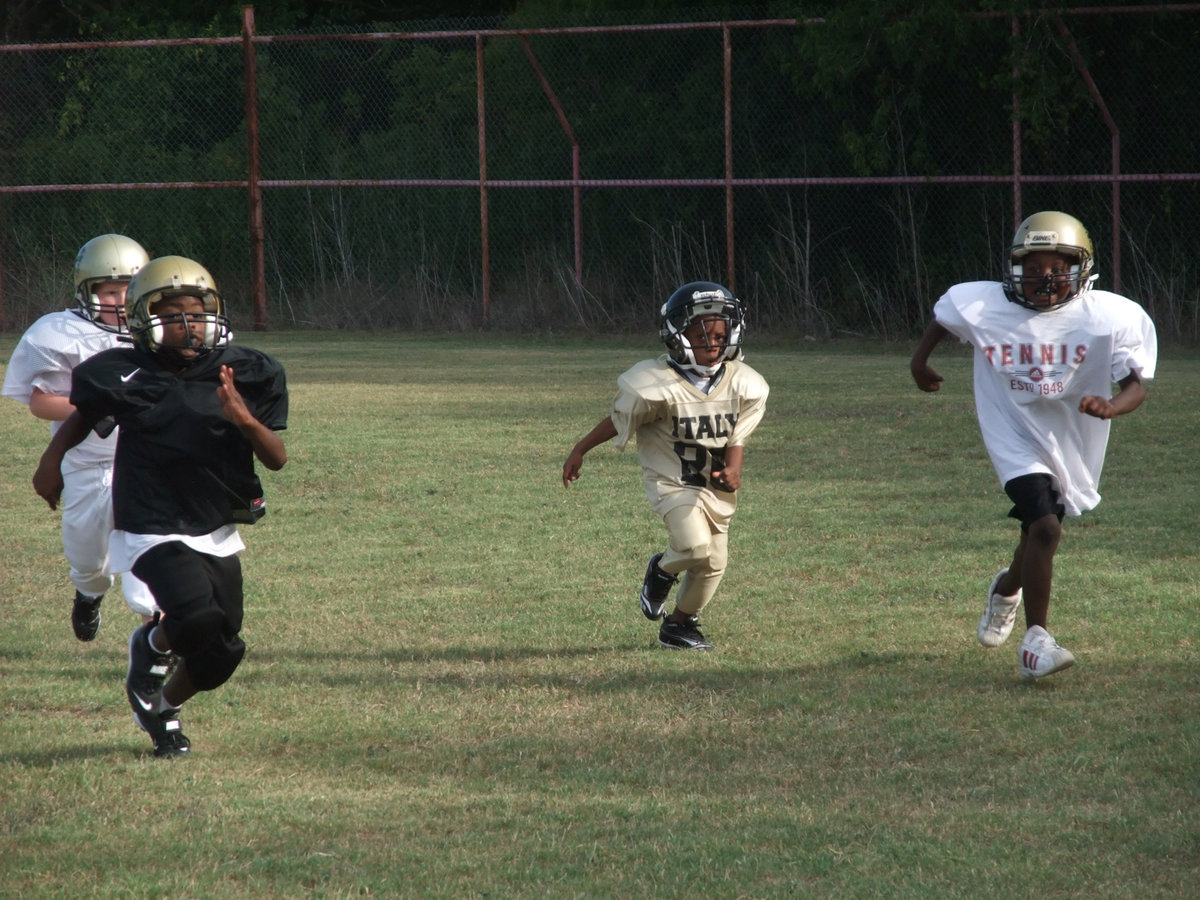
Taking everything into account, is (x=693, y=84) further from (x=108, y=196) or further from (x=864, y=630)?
(x=864, y=630)

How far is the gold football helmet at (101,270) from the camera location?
5.61 m

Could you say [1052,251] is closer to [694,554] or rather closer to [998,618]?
[998,618]

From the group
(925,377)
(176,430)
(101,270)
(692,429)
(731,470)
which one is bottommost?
(731,470)

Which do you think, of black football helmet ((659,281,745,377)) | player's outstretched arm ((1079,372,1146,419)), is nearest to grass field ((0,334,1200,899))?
player's outstretched arm ((1079,372,1146,419))

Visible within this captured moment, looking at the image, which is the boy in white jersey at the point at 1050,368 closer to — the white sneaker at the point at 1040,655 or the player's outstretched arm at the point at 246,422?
the white sneaker at the point at 1040,655

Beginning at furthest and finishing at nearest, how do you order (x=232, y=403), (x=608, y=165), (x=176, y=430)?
(x=608, y=165) < (x=176, y=430) < (x=232, y=403)

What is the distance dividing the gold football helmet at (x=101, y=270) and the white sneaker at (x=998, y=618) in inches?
128

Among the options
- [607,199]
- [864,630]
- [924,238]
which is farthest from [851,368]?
[864,630]

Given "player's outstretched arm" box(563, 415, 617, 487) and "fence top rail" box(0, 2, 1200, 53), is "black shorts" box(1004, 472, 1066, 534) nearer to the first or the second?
"player's outstretched arm" box(563, 415, 617, 487)

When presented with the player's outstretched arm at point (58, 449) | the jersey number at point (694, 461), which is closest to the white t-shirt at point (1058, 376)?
the jersey number at point (694, 461)

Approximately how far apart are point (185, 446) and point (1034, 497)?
2.79 metres

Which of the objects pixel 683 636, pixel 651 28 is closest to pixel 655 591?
pixel 683 636

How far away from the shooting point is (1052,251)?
552 centimetres

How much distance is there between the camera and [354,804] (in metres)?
4.29
